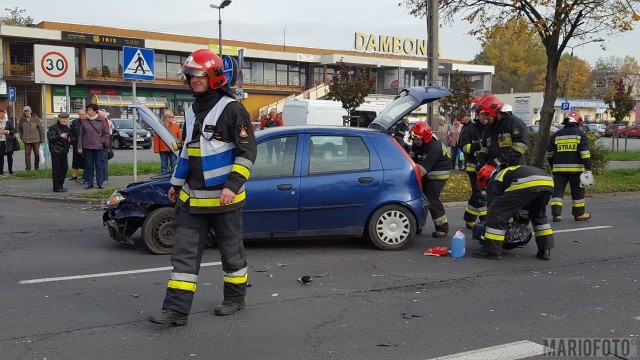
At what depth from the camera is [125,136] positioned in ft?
96.6

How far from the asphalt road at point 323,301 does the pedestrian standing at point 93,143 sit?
4.58 meters

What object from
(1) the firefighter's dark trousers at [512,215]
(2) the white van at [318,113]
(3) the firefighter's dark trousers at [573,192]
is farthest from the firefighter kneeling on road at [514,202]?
(2) the white van at [318,113]

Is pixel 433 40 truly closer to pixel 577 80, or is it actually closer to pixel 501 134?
pixel 501 134

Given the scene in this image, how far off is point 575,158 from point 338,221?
4.90 meters

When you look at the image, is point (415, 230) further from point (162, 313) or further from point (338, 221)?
point (162, 313)

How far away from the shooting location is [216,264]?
21.9 ft

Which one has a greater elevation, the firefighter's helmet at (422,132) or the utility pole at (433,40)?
the utility pole at (433,40)

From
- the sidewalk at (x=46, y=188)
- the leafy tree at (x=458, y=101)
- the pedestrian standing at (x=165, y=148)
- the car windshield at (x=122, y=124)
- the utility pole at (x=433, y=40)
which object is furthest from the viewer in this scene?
the car windshield at (x=122, y=124)

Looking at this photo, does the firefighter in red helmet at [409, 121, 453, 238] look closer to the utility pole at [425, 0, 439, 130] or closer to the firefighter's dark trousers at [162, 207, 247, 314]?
the firefighter's dark trousers at [162, 207, 247, 314]

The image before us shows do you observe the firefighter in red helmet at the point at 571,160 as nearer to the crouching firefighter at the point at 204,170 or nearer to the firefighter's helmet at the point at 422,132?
the firefighter's helmet at the point at 422,132

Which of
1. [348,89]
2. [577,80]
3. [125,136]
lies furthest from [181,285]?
[577,80]

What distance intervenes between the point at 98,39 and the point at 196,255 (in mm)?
45674

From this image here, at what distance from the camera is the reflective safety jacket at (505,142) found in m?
7.45

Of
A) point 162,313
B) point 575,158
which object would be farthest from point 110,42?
point 162,313
